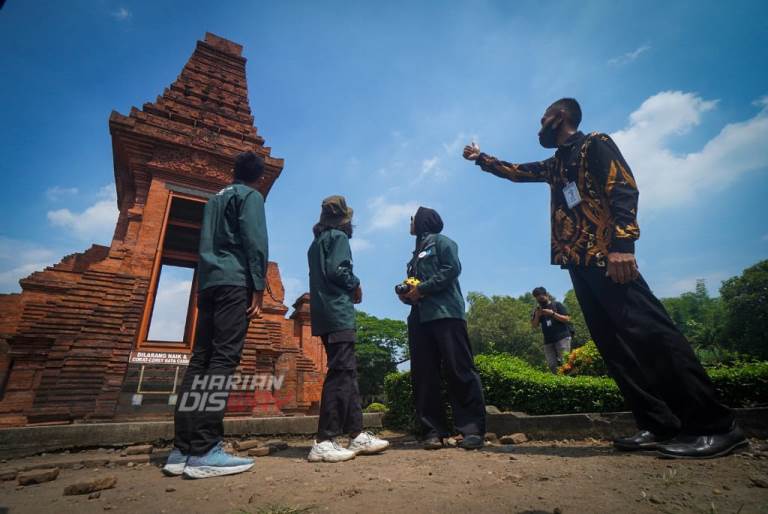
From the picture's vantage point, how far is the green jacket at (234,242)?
8.95 feet

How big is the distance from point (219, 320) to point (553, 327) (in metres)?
6.58

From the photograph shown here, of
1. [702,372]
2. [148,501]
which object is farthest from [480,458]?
[148,501]

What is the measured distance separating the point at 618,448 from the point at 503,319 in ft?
115

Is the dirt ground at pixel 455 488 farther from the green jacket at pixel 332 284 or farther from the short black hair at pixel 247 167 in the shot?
the short black hair at pixel 247 167

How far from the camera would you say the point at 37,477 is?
2342mm

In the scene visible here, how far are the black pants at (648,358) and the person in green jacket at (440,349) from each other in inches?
44.6

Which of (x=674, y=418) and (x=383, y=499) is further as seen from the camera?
(x=674, y=418)

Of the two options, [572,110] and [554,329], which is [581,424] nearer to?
[572,110]

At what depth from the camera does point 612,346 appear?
258 cm

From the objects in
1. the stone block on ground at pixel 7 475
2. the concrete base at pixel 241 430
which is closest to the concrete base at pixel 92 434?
the concrete base at pixel 241 430

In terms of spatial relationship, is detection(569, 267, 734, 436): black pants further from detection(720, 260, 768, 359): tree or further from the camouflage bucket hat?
detection(720, 260, 768, 359): tree

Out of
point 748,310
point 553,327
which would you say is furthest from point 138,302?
point 748,310

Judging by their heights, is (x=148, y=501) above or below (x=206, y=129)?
below

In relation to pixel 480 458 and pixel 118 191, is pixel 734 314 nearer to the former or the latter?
pixel 480 458
